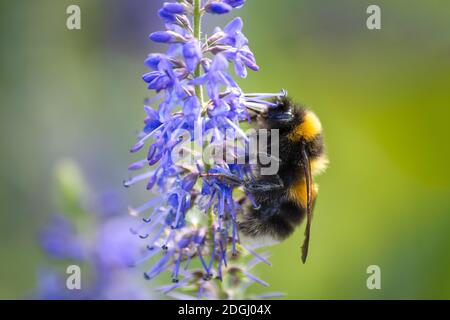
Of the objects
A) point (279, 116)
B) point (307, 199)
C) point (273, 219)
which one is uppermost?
point (279, 116)

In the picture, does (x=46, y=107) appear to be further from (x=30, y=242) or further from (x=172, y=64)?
(x=172, y=64)

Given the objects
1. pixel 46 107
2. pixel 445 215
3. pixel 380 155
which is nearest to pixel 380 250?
pixel 445 215

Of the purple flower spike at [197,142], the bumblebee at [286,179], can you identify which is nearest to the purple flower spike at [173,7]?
the purple flower spike at [197,142]

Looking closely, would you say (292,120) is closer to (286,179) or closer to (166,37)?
(286,179)

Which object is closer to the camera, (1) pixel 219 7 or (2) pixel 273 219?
(1) pixel 219 7

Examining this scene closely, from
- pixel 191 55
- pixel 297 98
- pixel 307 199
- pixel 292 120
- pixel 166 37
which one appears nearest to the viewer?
pixel 191 55

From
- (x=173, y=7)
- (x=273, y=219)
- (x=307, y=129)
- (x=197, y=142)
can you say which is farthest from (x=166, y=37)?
(x=273, y=219)
